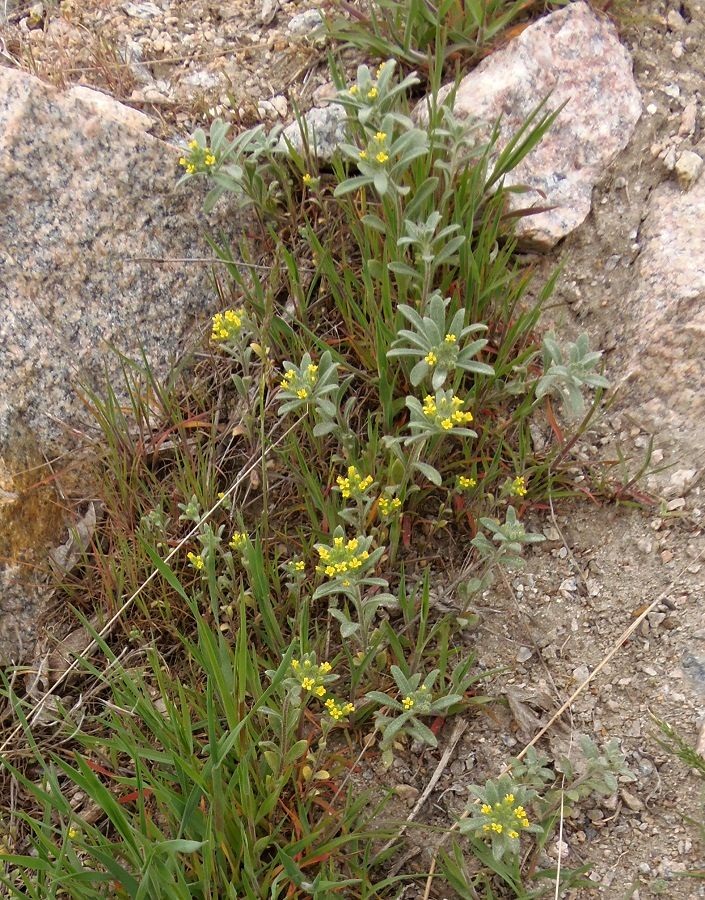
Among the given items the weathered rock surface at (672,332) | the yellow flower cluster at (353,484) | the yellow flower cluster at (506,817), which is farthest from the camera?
the weathered rock surface at (672,332)

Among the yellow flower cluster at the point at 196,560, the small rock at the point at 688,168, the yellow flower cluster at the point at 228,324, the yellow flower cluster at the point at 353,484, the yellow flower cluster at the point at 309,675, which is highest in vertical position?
the small rock at the point at 688,168

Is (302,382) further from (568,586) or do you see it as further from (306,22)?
(306,22)

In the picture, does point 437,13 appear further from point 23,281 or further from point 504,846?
point 504,846

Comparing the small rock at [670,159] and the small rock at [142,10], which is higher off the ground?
the small rock at [142,10]

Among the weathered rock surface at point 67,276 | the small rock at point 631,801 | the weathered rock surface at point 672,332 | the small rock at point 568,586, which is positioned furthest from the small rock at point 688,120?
the small rock at point 631,801

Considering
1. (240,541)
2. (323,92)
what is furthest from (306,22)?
(240,541)

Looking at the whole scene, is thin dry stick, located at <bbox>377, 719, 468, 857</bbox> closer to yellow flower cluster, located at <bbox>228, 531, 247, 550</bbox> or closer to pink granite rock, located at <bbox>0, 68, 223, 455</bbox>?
yellow flower cluster, located at <bbox>228, 531, 247, 550</bbox>

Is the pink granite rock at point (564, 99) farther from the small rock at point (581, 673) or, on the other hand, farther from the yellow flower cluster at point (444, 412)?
the small rock at point (581, 673)

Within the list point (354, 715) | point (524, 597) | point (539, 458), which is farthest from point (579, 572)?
point (354, 715)
